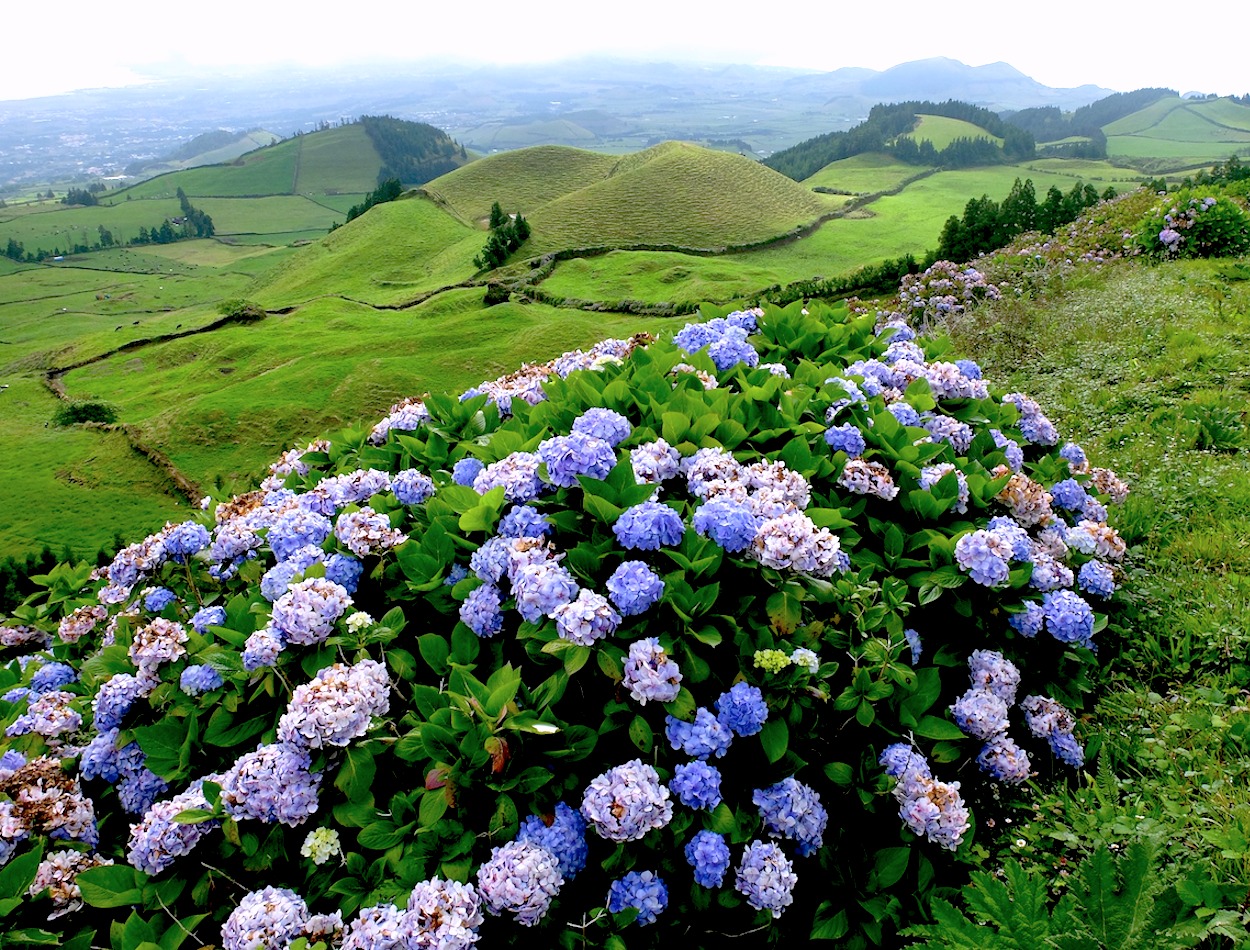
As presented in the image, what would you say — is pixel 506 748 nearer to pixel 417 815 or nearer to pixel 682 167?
pixel 417 815

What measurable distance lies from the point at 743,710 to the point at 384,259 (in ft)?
270

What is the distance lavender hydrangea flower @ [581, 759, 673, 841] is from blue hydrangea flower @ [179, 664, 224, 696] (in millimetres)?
1881

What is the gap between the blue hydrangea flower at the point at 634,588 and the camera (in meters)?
3.00

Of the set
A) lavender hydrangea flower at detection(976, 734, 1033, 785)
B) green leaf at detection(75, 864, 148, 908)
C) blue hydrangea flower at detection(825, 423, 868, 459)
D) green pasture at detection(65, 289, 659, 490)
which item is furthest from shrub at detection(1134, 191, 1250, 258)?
green pasture at detection(65, 289, 659, 490)

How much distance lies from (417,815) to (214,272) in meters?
135

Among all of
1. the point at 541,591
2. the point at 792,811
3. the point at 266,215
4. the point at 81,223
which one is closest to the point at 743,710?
the point at 792,811

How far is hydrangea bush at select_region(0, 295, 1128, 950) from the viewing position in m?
2.83

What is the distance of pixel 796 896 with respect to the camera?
3301 millimetres

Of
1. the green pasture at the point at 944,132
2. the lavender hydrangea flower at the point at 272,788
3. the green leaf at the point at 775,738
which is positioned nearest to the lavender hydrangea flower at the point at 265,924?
the lavender hydrangea flower at the point at 272,788

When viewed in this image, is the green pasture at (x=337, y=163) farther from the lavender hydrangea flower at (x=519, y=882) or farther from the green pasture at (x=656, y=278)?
the lavender hydrangea flower at (x=519, y=882)

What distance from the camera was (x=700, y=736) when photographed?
294 centimetres

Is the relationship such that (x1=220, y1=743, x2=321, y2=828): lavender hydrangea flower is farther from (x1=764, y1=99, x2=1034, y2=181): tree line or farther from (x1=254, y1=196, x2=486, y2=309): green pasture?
(x1=764, y1=99, x2=1034, y2=181): tree line

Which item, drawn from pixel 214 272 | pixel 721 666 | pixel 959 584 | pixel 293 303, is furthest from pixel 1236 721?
pixel 214 272

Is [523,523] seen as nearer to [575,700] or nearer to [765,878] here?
[575,700]
